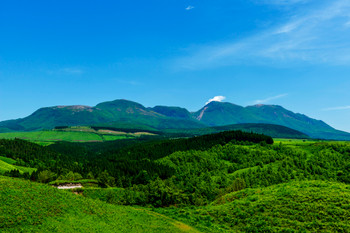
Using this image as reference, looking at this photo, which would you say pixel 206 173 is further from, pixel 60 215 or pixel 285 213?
pixel 60 215

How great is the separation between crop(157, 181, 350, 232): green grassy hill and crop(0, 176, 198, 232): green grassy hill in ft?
42.1

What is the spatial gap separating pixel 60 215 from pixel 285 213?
60043 millimetres

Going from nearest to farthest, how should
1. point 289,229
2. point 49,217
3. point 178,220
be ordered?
1. point 49,217
2. point 289,229
3. point 178,220

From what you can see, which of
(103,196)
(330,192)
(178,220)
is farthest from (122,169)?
(330,192)

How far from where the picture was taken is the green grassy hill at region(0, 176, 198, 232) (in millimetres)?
47469

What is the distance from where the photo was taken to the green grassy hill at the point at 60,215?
47.5m

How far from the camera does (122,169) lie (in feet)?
580

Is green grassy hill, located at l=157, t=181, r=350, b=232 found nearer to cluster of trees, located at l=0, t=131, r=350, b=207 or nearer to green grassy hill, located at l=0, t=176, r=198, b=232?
green grassy hill, located at l=0, t=176, r=198, b=232

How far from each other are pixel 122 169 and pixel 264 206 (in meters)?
125

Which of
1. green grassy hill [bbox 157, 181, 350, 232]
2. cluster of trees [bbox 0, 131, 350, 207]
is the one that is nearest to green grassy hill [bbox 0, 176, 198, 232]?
green grassy hill [bbox 157, 181, 350, 232]

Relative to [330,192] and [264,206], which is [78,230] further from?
[330,192]

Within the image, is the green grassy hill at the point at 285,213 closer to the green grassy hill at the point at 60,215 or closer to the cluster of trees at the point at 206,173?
the green grassy hill at the point at 60,215

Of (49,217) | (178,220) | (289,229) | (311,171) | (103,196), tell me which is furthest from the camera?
(311,171)

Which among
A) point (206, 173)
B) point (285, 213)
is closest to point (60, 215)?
point (285, 213)
